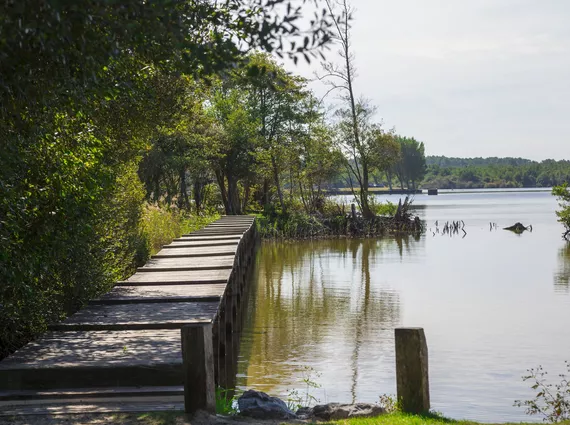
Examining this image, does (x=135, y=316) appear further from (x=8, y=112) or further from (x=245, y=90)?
(x=245, y=90)

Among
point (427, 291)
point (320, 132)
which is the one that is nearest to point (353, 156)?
point (320, 132)

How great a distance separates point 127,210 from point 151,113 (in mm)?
4486

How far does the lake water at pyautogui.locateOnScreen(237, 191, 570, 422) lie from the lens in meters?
10.8

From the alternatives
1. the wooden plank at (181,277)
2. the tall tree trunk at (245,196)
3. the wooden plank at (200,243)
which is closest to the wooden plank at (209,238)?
the wooden plank at (200,243)

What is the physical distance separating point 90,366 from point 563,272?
20528mm

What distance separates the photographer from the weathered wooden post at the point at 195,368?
6.23m

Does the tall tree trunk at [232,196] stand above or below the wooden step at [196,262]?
above

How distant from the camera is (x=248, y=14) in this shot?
18.9 feet

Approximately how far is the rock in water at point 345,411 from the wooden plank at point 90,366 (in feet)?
4.60

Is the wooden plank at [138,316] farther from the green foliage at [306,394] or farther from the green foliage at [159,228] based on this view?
the green foliage at [159,228]

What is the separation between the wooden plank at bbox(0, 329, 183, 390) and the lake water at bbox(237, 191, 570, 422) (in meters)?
3.17

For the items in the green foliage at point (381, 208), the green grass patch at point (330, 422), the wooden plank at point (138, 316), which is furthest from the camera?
the green foliage at point (381, 208)

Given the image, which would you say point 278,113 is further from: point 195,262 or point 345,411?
point 345,411

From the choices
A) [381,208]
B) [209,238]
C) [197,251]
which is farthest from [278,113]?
[197,251]
